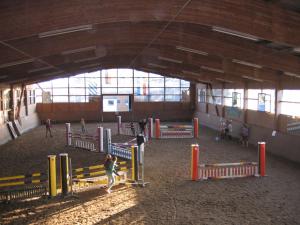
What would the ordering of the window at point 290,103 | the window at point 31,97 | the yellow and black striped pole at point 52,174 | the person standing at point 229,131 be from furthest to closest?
the window at point 31,97 → the person standing at point 229,131 → the window at point 290,103 → the yellow and black striped pole at point 52,174

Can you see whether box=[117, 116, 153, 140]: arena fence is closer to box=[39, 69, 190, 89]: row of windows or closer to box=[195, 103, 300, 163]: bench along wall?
box=[195, 103, 300, 163]: bench along wall

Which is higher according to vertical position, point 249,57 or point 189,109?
point 249,57

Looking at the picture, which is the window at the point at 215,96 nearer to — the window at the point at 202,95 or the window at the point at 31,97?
the window at the point at 202,95

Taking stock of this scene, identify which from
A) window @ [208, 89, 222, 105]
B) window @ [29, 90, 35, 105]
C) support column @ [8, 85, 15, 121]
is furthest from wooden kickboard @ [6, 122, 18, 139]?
window @ [208, 89, 222, 105]

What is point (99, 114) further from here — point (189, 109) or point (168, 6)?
point (168, 6)

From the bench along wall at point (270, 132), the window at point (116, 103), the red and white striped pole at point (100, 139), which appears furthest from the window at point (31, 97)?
the bench along wall at point (270, 132)

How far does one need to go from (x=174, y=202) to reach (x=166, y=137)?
14.6m

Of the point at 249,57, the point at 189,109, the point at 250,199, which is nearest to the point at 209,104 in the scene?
the point at 189,109

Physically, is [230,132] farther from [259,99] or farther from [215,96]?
[215,96]

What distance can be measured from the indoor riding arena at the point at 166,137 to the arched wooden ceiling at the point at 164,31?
0.05 m

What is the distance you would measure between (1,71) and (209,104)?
20559 millimetres

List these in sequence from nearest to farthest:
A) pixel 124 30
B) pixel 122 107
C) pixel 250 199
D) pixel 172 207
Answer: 1. pixel 172 207
2. pixel 250 199
3. pixel 124 30
4. pixel 122 107

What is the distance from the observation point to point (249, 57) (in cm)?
1590

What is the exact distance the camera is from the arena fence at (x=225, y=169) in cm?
1377
